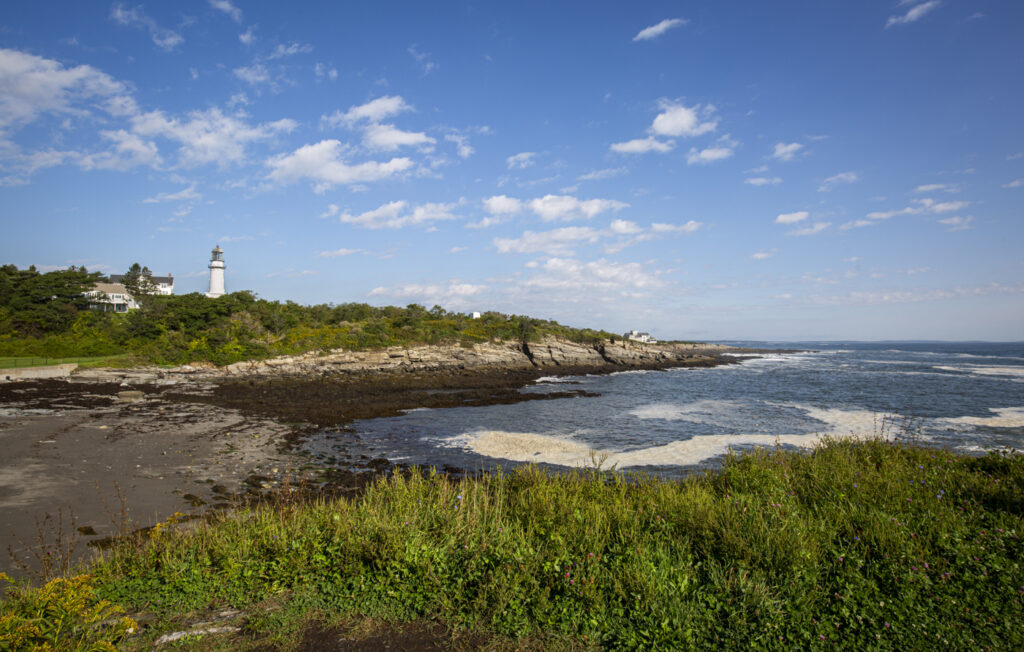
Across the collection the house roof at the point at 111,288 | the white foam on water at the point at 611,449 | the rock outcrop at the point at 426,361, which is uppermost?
the house roof at the point at 111,288

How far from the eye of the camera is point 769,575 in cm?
420

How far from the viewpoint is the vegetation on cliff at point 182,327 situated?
3500 cm

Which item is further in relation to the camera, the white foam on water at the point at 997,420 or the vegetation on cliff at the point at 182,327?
the vegetation on cliff at the point at 182,327

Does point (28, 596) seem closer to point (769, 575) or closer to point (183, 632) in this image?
point (183, 632)

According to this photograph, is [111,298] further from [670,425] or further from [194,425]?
[670,425]

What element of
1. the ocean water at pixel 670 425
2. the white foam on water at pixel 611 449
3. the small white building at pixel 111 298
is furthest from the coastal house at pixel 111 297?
the white foam on water at pixel 611 449

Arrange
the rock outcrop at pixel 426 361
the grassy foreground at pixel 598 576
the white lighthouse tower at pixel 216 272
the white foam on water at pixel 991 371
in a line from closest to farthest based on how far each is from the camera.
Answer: the grassy foreground at pixel 598 576, the rock outcrop at pixel 426 361, the white foam on water at pixel 991 371, the white lighthouse tower at pixel 216 272

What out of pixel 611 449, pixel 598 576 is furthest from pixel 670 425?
pixel 598 576

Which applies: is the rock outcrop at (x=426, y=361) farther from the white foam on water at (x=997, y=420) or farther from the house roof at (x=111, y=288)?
the house roof at (x=111, y=288)

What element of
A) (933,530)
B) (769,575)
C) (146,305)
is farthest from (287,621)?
(146,305)

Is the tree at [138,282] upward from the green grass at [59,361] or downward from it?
upward

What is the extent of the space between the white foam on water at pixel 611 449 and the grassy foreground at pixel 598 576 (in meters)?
8.34

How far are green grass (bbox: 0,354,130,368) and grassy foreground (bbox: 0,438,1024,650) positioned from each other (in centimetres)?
3527

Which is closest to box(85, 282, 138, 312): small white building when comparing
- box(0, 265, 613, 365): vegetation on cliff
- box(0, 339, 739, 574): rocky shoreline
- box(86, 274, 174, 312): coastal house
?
box(86, 274, 174, 312): coastal house
